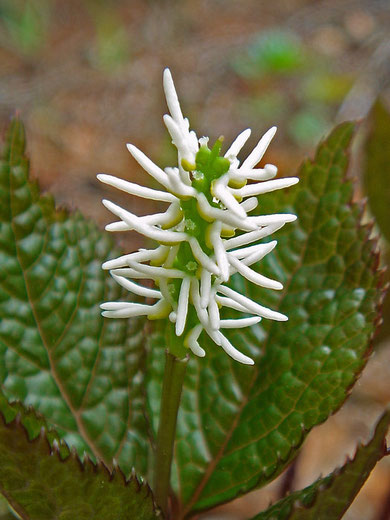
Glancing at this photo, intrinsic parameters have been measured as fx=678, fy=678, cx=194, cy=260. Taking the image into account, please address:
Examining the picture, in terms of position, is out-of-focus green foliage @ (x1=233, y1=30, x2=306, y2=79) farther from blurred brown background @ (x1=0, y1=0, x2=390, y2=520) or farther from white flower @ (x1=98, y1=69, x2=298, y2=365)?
white flower @ (x1=98, y1=69, x2=298, y2=365)

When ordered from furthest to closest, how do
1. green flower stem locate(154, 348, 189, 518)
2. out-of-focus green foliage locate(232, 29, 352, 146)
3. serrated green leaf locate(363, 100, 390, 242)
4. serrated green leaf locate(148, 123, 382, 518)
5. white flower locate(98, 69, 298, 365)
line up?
1. out-of-focus green foliage locate(232, 29, 352, 146)
2. serrated green leaf locate(363, 100, 390, 242)
3. serrated green leaf locate(148, 123, 382, 518)
4. green flower stem locate(154, 348, 189, 518)
5. white flower locate(98, 69, 298, 365)

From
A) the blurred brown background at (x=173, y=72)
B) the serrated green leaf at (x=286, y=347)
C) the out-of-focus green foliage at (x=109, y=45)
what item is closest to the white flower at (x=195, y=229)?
the serrated green leaf at (x=286, y=347)

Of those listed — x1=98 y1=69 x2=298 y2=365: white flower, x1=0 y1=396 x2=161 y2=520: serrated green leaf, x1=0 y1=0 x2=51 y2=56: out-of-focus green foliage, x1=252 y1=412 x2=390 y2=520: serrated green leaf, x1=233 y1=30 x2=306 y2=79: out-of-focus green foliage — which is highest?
x1=233 y1=30 x2=306 y2=79: out-of-focus green foliage

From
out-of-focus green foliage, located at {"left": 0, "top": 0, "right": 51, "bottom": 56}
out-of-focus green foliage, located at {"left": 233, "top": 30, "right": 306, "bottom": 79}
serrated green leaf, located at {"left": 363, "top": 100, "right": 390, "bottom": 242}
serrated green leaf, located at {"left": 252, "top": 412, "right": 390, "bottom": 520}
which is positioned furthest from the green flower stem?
out-of-focus green foliage, located at {"left": 0, "top": 0, "right": 51, "bottom": 56}

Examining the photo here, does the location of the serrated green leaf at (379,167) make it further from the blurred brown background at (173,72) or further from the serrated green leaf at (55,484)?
the blurred brown background at (173,72)

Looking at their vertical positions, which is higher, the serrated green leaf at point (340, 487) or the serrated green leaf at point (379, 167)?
the serrated green leaf at point (379, 167)

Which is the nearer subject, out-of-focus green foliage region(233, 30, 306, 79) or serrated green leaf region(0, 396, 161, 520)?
serrated green leaf region(0, 396, 161, 520)

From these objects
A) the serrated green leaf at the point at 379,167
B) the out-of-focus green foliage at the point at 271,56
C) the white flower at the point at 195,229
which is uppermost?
the out-of-focus green foliage at the point at 271,56
